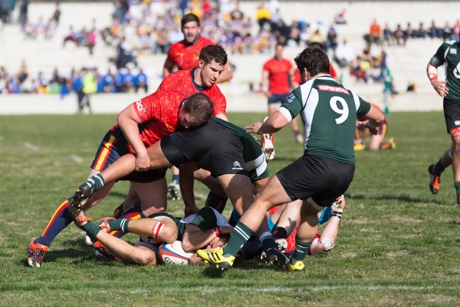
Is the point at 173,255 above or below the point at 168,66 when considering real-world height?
below

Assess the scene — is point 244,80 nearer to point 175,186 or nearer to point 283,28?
point 283,28

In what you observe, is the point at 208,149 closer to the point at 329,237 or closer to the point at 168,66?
the point at 329,237

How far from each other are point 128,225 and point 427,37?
128 feet

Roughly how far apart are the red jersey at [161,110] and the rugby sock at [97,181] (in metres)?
0.49

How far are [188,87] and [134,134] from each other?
0.87 meters

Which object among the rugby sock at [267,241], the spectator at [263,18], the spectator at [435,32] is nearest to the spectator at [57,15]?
the spectator at [263,18]

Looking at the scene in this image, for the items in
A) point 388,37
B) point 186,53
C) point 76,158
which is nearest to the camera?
point 186,53

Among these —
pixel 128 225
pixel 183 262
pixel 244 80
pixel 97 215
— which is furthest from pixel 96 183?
pixel 244 80

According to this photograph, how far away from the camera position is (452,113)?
30.5 ft

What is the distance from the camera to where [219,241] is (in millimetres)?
6406

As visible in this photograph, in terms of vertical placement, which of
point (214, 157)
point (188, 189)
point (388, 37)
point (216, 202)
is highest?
point (388, 37)

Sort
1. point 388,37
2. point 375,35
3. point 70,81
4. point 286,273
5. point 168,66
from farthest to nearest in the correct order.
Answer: point 388,37
point 375,35
point 70,81
point 168,66
point 286,273

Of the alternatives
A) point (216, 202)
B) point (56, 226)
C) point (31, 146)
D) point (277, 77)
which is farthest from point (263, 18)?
point (56, 226)

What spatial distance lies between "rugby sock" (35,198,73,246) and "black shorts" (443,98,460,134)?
4922mm
